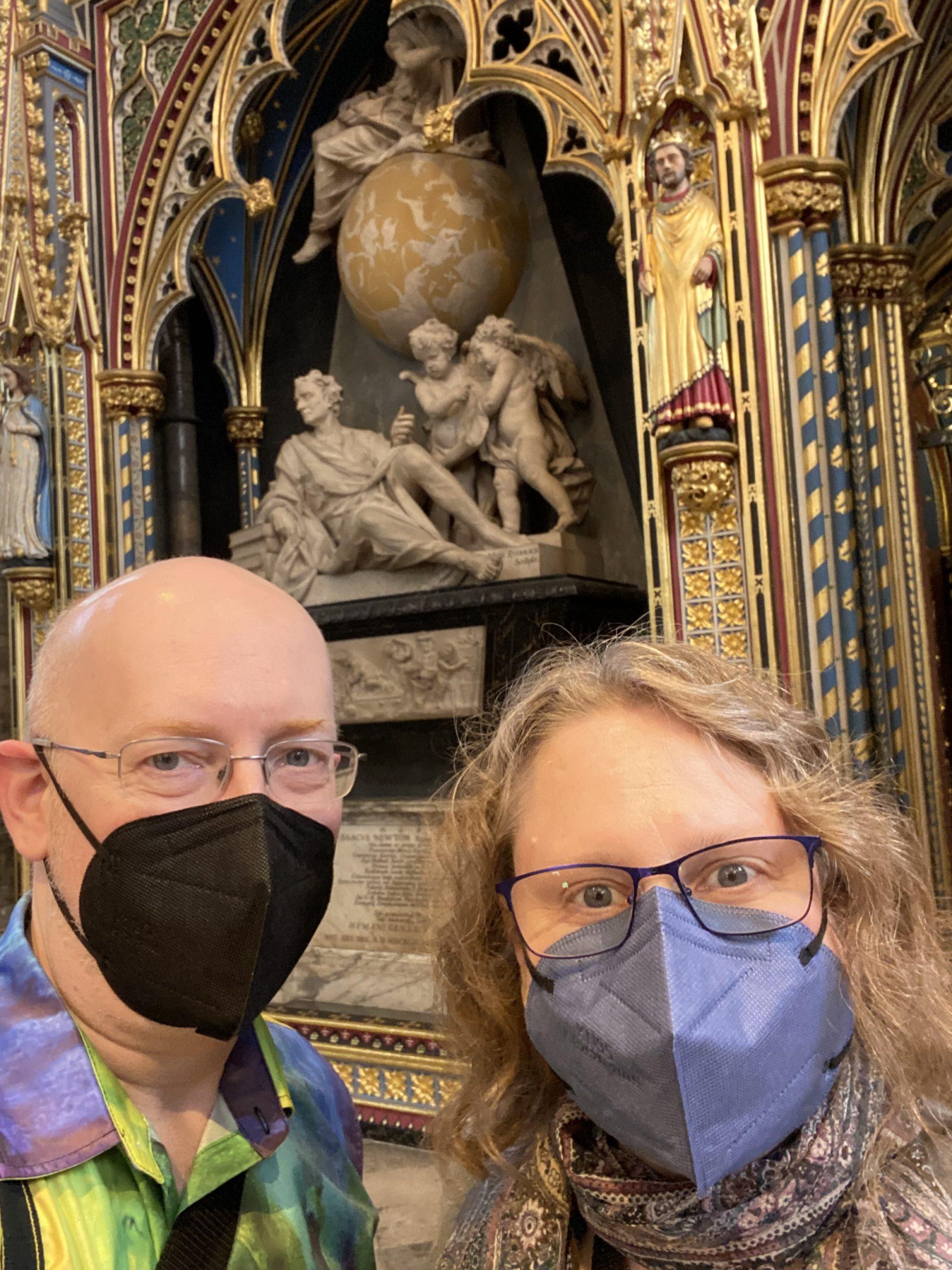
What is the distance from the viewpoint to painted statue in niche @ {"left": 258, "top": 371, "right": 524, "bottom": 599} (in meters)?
5.95

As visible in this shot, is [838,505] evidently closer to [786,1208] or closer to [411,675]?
[411,675]

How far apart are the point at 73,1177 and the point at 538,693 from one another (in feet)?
2.51

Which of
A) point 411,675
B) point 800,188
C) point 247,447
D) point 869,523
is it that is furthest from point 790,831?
point 247,447

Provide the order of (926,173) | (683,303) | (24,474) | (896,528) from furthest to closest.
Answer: (24,474)
(926,173)
(896,528)
(683,303)

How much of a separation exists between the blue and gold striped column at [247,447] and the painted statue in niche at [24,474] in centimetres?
130

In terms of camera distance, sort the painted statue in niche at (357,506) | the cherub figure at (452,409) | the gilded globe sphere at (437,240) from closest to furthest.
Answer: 1. the painted statue in niche at (357,506)
2. the cherub figure at (452,409)
3. the gilded globe sphere at (437,240)

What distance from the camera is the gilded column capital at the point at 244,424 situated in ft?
25.4

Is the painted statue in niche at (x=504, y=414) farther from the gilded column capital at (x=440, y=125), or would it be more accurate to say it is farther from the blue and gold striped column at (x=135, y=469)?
the blue and gold striped column at (x=135, y=469)

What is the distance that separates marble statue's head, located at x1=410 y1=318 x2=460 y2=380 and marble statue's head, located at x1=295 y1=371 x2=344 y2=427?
0.61 metres

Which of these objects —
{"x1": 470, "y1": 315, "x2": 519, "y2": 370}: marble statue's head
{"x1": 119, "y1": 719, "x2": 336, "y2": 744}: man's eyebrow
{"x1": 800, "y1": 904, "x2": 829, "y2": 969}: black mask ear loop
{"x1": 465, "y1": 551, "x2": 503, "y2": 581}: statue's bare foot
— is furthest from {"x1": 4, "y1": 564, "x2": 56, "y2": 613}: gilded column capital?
{"x1": 800, "y1": 904, "x2": 829, "y2": 969}: black mask ear loop

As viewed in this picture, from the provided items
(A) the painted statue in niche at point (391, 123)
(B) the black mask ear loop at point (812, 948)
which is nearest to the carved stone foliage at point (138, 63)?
(A) the painted statue in niche at point (391, 123)

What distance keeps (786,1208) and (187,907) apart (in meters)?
0.74

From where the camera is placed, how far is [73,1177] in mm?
1268

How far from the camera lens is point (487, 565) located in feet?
18.8
